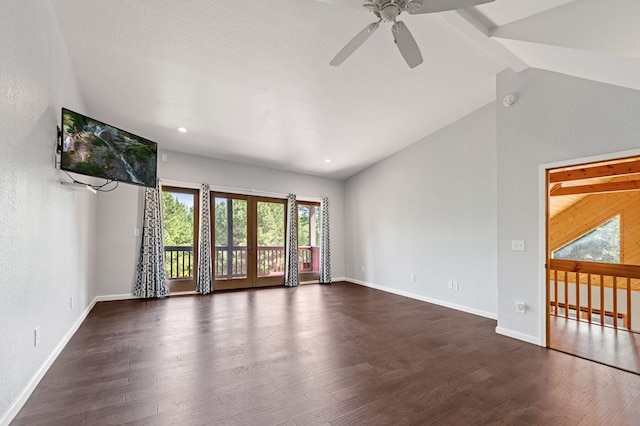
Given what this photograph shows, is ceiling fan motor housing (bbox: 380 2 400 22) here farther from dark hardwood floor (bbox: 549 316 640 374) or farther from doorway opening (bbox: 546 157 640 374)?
dark hardwood floor (bbox: 549 316 640 374)

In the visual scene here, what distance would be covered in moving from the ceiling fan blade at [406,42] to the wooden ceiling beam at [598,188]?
4804 millimetres

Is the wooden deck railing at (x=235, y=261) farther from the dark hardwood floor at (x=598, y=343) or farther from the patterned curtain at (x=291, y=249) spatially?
the dark hardwood floor at (x=598, y=343)

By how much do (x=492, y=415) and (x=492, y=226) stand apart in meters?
3.04

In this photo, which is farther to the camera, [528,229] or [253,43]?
[528,229]

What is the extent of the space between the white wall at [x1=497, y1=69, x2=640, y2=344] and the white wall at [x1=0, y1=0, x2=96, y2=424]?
184 inches

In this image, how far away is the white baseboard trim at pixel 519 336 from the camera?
10.8 ft

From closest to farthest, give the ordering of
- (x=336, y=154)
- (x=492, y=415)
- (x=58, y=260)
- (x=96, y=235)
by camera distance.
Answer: (x=492, y=415) → (x=58, y=260) → (x=96, y=235) → (x=336, y=154)

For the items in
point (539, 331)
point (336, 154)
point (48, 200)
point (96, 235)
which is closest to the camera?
point (48, 200)

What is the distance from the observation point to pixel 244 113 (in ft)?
14.1

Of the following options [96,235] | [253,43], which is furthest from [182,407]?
[96,235]

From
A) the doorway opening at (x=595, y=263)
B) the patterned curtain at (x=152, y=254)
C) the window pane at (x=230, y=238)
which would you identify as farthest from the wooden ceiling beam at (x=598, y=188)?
the patterned curtain at (x=152, y=254)

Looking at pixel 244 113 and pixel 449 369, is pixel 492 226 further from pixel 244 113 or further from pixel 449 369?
pixel 244 113

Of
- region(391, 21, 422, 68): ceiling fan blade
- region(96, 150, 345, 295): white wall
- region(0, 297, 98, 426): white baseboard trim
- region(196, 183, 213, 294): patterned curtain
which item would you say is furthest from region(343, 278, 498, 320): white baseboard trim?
region(0, 297, 98, 426): white baseboard trim

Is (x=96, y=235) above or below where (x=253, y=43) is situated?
below
